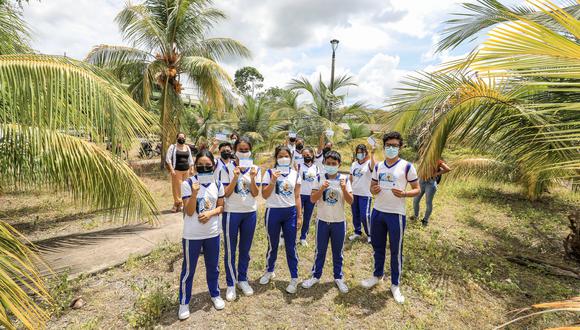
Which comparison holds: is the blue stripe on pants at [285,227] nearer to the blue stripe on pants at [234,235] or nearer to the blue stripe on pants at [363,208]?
the blue stripe on pants at [234,235]

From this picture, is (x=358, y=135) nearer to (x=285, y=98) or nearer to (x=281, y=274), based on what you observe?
(x=285, y=98)

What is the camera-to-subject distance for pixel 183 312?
3018 millimetres

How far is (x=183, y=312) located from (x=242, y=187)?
1457 millimetres

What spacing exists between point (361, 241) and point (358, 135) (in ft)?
26.3

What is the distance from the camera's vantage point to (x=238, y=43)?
10273 millimetres

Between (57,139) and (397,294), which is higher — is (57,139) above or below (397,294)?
above

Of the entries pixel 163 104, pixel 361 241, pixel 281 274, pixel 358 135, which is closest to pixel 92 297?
pixel 281 274

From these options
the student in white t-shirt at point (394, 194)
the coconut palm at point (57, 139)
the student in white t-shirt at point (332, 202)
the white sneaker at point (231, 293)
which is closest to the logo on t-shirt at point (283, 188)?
the student in white t-shirt at point (332, 202)

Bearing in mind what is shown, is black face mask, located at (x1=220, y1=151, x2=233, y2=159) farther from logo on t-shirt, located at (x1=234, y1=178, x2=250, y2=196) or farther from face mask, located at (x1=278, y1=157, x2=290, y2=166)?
face mask, located at (x1=278, y1=157, x2=290, y2=166)

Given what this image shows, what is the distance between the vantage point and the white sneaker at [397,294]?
3417 mm

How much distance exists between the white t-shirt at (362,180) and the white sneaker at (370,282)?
4.73 feet

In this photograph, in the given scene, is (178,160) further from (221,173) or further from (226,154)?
(221,173)

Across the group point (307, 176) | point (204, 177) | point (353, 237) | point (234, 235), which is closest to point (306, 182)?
point (307, 176)

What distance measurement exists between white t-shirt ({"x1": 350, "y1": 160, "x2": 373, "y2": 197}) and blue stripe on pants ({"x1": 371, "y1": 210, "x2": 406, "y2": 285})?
49.8 inches
